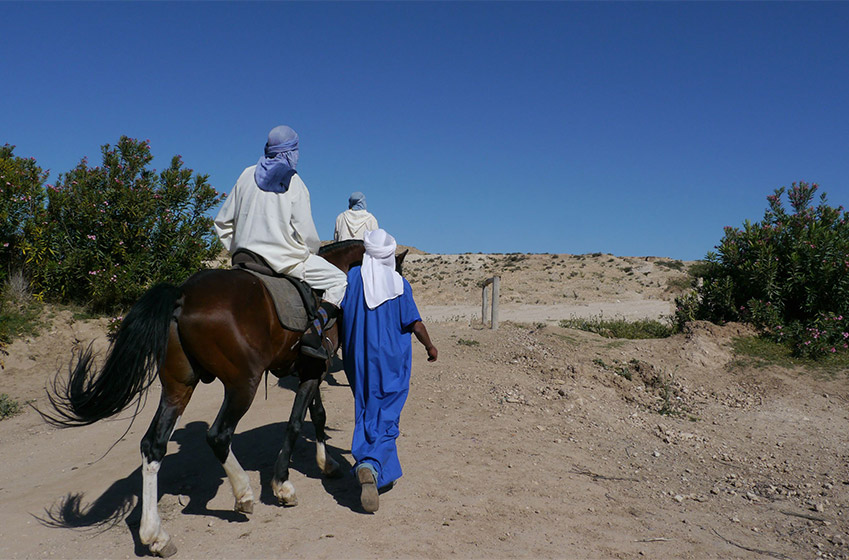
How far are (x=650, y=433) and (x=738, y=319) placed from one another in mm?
5126

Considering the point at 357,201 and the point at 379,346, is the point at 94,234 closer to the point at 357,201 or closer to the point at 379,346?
the point at 357,201

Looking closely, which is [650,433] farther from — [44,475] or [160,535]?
[44,475]

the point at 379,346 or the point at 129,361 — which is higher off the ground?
the point at 379,346

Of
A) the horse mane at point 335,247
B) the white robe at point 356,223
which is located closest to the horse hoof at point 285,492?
the horse mane at point 335,247

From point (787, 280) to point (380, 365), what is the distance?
8.76m

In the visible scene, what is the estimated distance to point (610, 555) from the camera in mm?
3979

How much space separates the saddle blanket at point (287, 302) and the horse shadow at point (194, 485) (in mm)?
1448

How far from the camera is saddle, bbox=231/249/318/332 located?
4.61 meters

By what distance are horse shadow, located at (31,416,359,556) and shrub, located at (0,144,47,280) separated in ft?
22.4

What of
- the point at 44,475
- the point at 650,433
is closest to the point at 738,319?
the point at 650,433

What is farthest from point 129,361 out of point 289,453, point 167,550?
point 289,453

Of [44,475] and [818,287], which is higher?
[818,287]

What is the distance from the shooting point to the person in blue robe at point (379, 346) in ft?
16.0

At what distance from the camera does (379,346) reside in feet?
16.1
